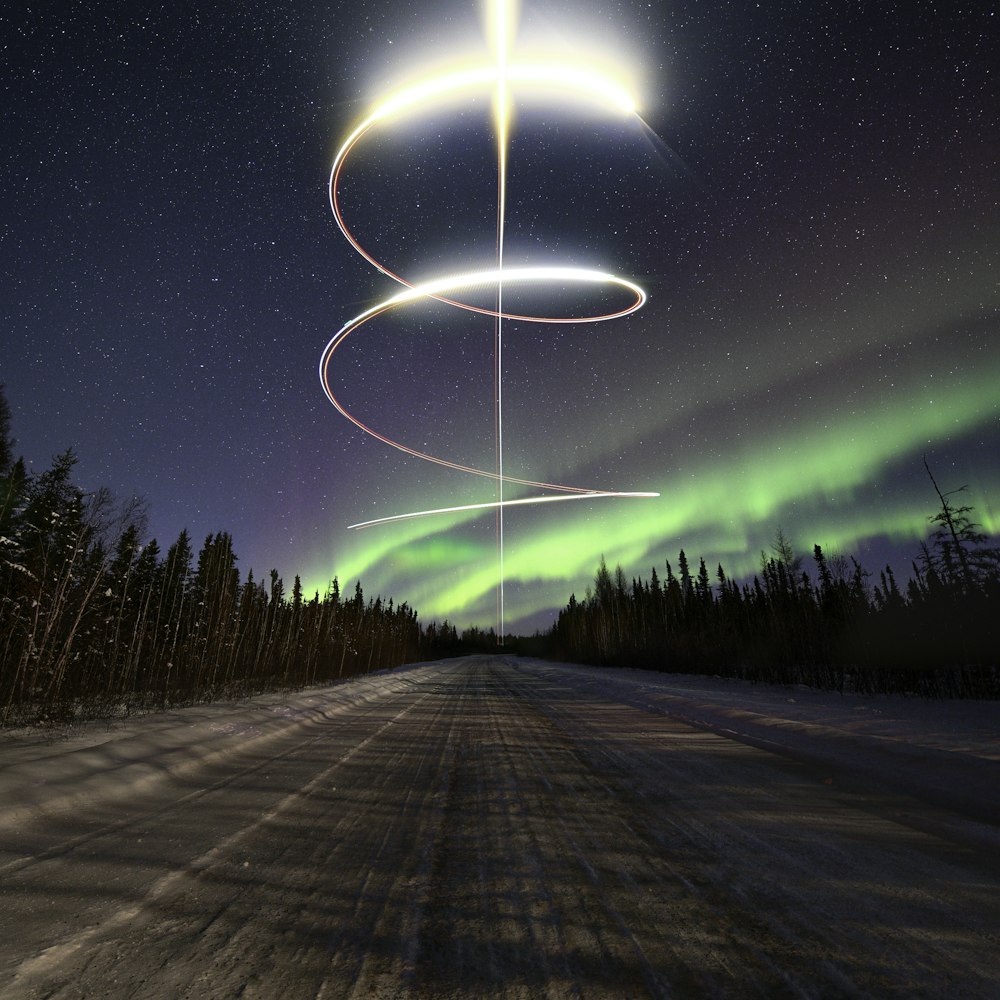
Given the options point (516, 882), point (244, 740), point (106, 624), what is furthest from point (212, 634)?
point (516, 882)

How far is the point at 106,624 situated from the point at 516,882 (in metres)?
33.8

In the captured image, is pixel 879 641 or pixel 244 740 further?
pixel 879 641

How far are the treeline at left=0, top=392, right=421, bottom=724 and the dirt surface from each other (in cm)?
1187

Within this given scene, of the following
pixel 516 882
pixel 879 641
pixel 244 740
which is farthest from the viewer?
pixel 879 641

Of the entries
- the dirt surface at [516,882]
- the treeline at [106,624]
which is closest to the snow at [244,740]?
the dirt surface at [516,882]

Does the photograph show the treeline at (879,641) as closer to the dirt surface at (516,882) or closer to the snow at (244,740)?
the snow at (244,740)

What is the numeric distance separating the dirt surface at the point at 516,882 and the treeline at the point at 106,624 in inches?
467

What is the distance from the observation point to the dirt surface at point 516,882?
7.46 ft

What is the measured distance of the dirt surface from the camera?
2.27 meters

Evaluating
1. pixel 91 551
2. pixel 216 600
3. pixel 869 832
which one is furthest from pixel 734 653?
pixel 216 600

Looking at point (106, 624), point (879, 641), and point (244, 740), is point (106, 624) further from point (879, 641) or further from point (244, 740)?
point (879, 641)

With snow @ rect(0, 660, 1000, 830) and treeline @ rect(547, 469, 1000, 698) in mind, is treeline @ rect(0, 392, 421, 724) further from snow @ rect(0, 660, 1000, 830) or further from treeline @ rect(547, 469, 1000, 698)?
treeline @ rect(547, 469, 1000, 698)

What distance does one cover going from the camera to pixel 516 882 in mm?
3189

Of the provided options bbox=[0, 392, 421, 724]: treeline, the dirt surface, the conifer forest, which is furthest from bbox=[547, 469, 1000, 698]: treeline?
bbox=[0, 392, 421, 724]: treeline
